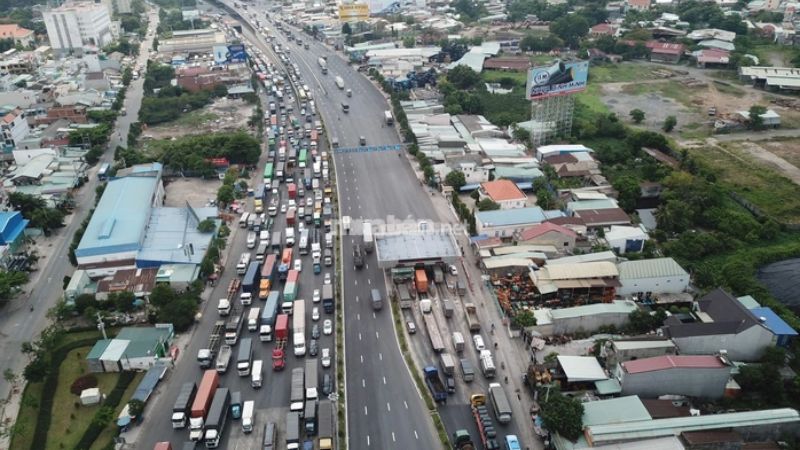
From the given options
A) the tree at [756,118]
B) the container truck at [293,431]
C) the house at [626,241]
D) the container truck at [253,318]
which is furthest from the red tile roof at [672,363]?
the tree at [756,118]

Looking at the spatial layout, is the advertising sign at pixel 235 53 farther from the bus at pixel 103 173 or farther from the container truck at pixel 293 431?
the container truck at pixel 293 431

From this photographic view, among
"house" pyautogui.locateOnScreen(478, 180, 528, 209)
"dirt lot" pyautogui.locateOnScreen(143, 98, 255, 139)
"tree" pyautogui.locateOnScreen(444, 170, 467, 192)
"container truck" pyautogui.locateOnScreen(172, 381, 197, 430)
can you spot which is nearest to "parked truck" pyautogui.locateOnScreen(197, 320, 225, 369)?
"container truck" pyautogui.locateOnScreen(172, 381, 197, 430)

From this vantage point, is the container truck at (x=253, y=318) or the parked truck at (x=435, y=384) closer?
the parked truck at (x=435, y=384)

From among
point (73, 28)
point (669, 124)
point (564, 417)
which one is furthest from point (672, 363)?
point (73, 28)

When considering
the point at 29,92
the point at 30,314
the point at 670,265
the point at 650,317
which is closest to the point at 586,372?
the point at 650,317

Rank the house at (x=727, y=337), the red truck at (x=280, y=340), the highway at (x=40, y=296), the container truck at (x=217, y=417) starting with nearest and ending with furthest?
1. the container truck at (x=217, y=417)
2. the house at (x=727, y=337)
3. the red truck at (x=280, y=340)
4. the highway at (x=40, y=296)

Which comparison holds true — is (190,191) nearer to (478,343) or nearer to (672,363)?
(478,343)
